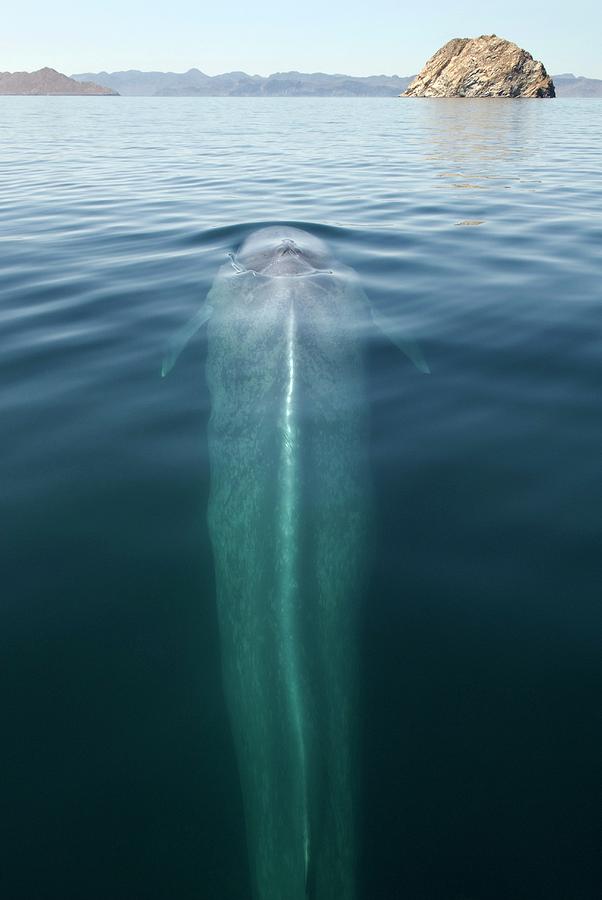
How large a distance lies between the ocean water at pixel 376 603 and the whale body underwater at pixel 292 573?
168 mm

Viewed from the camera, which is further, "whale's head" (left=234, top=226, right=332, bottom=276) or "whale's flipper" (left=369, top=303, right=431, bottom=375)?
"whale's head" (left=234, top=226, right=332, bottom=276)

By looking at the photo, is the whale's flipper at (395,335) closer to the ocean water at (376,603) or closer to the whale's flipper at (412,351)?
the whale's flipper at (412,351)

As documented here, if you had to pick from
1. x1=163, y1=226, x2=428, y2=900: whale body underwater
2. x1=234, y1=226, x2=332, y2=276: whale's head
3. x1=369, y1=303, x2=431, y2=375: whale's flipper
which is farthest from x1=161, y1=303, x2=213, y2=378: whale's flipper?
x1=369, y1=303, x2=431, y2=375: whale's flipper

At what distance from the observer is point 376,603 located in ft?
17.1

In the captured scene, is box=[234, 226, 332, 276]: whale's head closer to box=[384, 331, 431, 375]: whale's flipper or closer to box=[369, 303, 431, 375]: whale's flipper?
box=[369, 303, 431, 375]: whale's flipper

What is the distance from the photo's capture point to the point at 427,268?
45.5ft

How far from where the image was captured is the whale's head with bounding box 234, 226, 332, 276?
11.6 m

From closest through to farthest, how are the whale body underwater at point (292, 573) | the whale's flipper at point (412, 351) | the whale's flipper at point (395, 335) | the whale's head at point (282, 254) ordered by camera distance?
1. the whale body underwater at point (292, 573)
2. the whale's flipper at point (412, 351)
3. the whale's flipper at point (395, 335)
4. the whale's head at point (282, 254)

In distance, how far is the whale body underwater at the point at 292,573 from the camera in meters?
3.73

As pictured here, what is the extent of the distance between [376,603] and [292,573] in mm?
792

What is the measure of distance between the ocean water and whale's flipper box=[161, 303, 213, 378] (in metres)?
0.18

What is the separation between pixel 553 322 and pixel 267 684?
8.41 m

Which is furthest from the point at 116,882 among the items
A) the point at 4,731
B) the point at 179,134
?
the point at 179,134

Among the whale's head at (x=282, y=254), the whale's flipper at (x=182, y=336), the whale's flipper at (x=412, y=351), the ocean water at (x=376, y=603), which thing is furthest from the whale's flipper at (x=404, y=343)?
the whale's flipper at (x=182, y=336)
